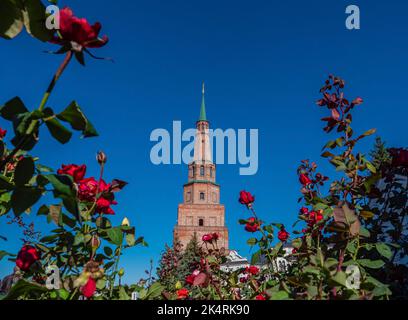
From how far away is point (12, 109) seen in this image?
43.4 inches

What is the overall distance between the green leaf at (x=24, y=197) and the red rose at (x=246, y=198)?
1.77 metres

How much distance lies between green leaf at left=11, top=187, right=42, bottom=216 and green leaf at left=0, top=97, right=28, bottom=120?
22 centimetres

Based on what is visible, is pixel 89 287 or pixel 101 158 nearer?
pixel 89 287

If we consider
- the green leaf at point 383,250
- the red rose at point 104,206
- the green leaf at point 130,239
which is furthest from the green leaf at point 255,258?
the red rose at point 104,206

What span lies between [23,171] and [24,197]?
0.08m

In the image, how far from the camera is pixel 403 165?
7.30 ft

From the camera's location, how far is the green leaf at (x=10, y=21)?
1121 mm

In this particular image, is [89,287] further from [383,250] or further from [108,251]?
[383,250]

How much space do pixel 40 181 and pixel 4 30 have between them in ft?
1.54

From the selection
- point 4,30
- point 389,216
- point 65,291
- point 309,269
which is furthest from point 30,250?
point 389,216

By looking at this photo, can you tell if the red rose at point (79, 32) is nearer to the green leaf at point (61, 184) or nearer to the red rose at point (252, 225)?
A: the green leaf at point (61, 184)

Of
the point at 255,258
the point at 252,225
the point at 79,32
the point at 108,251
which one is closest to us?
the point at 79,32

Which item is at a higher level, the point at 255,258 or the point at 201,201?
the point at 201,201

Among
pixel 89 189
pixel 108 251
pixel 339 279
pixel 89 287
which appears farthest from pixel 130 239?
pixel 339 279
